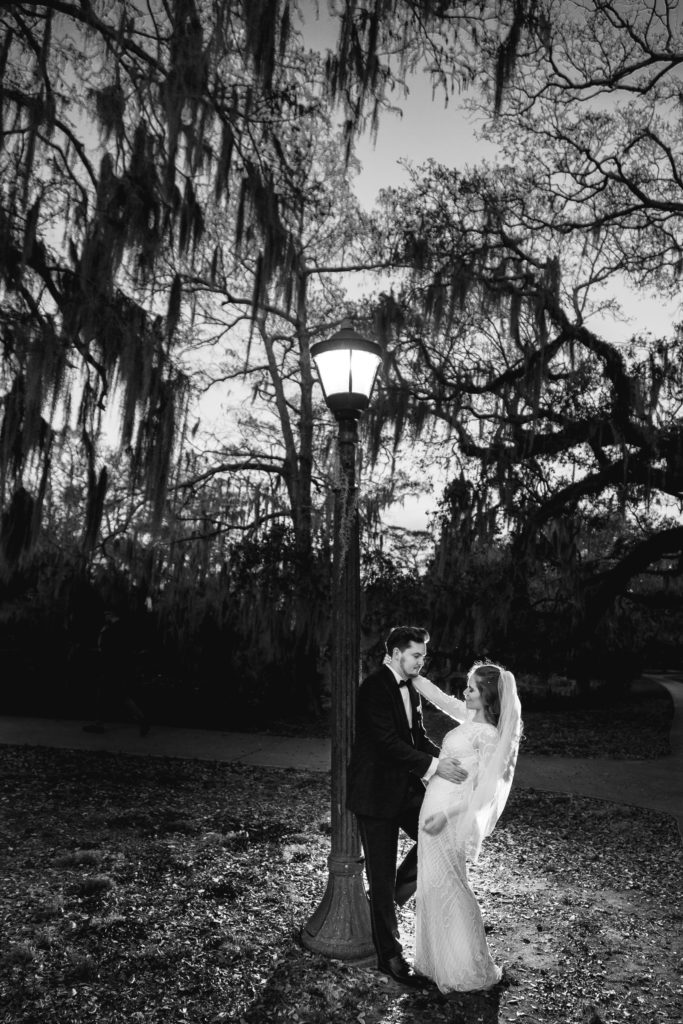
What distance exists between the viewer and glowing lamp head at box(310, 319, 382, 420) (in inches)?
153

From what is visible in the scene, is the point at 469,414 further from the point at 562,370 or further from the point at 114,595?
the point at 114,595

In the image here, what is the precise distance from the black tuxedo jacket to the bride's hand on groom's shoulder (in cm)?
20

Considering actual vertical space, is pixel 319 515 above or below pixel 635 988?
above

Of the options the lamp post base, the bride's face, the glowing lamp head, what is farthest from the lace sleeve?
the glowing lamp head

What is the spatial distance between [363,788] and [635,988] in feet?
4.73

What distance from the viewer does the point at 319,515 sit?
1185 centimetres

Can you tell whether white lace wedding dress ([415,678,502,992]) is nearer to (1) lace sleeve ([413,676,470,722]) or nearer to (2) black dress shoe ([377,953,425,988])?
(2) black dress shoe ([377,953,425,988])

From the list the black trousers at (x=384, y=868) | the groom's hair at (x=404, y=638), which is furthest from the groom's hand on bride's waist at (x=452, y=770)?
the groom's hair at (x=404, y=638)

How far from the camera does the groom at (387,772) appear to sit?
3.40 meters

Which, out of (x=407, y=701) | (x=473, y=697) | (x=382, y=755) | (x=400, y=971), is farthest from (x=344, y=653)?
(x=400, y=971)

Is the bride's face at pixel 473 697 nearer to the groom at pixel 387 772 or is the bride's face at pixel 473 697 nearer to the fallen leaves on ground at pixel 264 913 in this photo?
the groom at pixel 387 772

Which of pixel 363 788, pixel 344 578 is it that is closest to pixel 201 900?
pixel 363 788

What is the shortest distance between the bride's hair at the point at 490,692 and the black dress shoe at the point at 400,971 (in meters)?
1.16

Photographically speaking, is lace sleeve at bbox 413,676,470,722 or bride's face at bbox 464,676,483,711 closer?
bride's face at bbox 464,676,483,711
